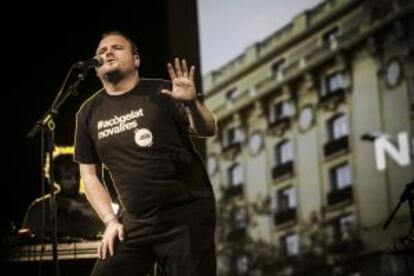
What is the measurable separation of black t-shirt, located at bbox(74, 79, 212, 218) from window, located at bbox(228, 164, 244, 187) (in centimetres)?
1051

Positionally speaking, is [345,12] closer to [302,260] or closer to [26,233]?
[302,260]

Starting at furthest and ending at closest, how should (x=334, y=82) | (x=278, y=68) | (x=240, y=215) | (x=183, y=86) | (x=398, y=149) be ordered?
1. (x=334, y=82)
2. (x=278, y=68)
3. (x=240, y=215)
4. (x=398, y=149)
5. (x=183, y=86)

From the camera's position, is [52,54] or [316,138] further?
[316,138]

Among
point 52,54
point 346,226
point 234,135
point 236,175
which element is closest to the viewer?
point 52,54

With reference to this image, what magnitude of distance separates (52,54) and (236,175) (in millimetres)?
9023

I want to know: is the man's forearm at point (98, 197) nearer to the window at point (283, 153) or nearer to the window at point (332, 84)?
→ the window at point (332, 84)

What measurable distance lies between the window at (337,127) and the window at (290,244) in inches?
87.2

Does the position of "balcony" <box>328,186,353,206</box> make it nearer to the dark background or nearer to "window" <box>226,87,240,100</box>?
"window" <box>226,87,240,100</box>

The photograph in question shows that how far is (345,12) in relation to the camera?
9.60 meters

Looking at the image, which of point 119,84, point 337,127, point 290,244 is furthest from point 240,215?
point 119,84

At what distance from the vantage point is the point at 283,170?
1473 centimetres

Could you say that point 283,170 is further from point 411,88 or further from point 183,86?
point 183,86

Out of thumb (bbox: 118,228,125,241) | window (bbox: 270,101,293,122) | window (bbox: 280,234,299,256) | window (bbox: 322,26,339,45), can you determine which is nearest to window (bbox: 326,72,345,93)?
window (bbox: 322,26,339,45)

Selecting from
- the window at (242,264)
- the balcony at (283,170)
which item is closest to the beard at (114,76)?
the window at (242,264)
